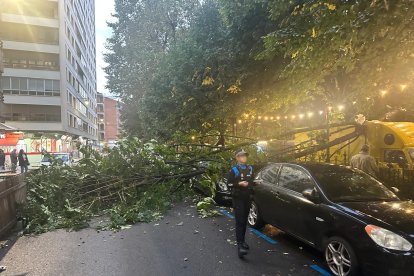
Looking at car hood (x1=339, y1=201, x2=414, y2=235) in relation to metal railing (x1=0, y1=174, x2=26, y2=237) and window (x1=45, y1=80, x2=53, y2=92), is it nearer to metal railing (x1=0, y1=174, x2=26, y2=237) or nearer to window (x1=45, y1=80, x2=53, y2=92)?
metal railing (x1=0, y1=174, x2=26, y2=237)

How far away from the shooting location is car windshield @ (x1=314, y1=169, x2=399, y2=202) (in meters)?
5.70

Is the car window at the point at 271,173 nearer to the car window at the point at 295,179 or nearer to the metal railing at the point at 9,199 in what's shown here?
the car window at the point at 295,179

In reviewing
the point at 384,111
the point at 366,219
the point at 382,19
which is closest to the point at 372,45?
the point at 382,19

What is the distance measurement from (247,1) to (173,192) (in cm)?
716

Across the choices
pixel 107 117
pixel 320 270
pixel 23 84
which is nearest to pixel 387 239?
pixel 320 270

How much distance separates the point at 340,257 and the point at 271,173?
271 cm

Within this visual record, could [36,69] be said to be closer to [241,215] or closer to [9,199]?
[9,199]

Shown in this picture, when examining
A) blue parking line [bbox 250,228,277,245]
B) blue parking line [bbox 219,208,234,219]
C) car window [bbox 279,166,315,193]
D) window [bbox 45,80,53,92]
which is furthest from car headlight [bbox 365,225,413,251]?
window [bbox 45,80,53,92]

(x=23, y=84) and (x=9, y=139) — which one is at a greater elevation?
(x=23, y=84)

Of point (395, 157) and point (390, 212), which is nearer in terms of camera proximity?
point (390, 212)

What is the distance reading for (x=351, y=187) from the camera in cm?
600

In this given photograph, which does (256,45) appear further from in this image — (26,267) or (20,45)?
→ (20,45)

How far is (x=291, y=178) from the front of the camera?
22.2 feet

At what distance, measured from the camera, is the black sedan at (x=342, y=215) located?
14.6 feet
